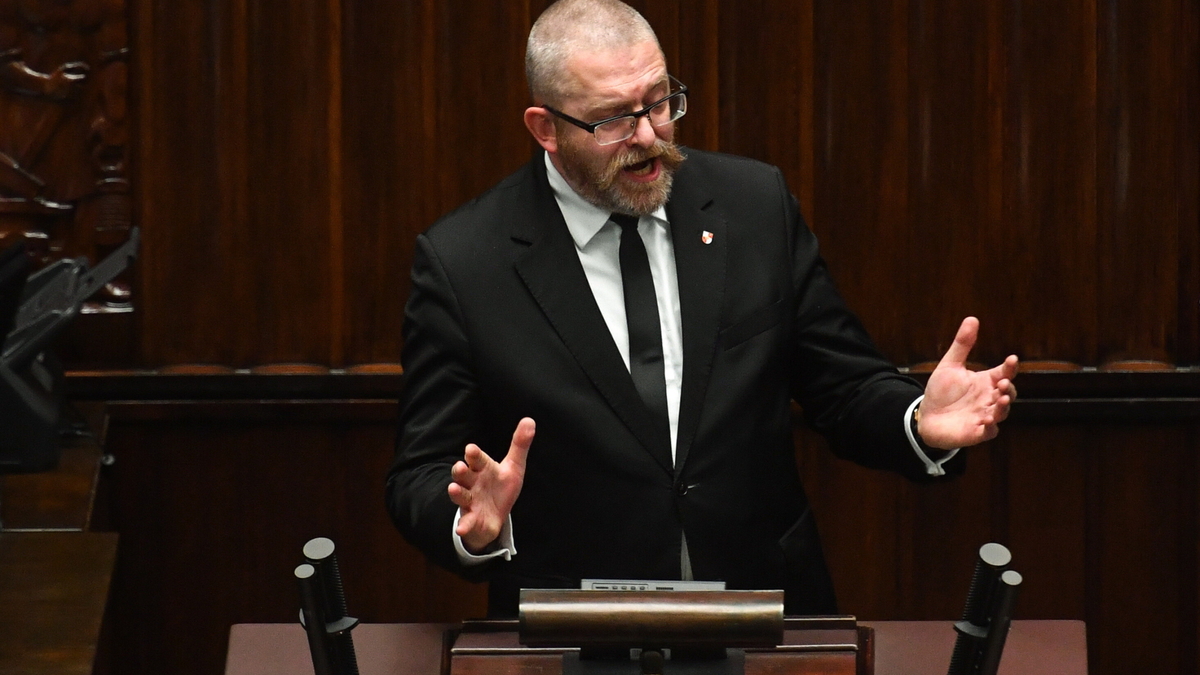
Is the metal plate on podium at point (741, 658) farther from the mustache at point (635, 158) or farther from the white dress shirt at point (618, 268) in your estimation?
the mustache at point (635, 158)

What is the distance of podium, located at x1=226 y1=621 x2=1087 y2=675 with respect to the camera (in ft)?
6.42

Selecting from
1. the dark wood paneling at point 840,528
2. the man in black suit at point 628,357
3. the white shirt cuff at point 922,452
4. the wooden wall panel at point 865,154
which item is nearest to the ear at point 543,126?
the man in black suit at point 628,357

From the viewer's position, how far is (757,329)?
99.3 inches

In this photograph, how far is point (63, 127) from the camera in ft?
11.5

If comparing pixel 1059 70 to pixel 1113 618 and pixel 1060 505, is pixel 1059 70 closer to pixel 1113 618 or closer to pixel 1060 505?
pixel 1060 505

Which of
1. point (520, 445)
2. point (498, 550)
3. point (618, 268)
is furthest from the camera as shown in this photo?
point (618, 268)

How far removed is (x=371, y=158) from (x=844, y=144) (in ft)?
3.66

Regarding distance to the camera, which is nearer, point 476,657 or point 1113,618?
point 476,657

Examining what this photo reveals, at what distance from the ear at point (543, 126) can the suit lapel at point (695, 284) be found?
23cm

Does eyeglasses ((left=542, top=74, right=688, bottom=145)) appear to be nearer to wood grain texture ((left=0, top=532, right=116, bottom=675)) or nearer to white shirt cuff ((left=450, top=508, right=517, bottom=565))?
white shirt cuff ((left=450, top=508, right=517, bottom=565))

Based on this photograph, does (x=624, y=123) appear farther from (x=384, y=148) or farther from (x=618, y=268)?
(x=384, y=148)

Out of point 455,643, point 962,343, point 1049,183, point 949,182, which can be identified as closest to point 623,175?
point 962,343

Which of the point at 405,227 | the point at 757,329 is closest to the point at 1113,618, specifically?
the point at 757,329

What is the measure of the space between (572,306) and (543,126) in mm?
332
